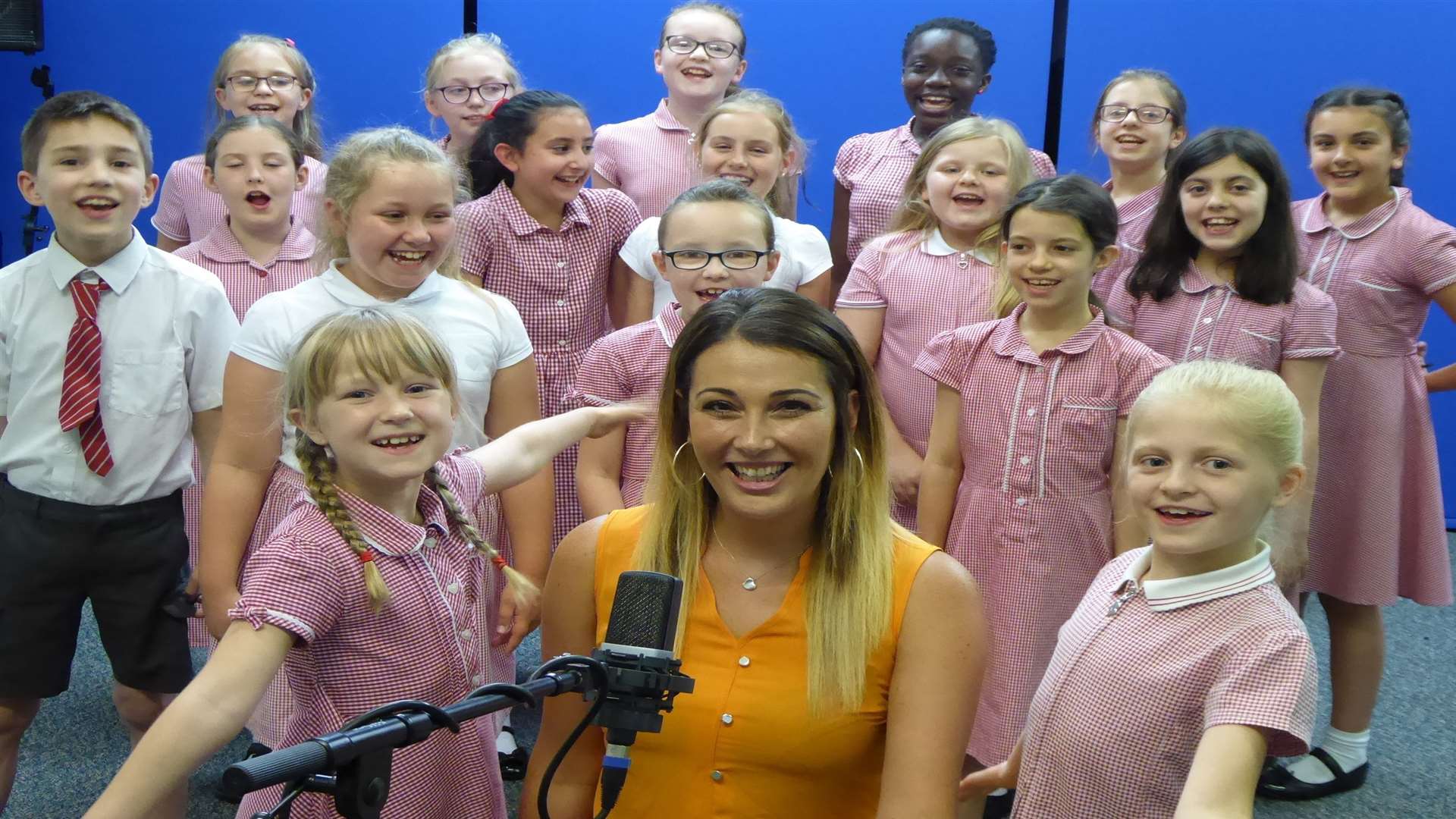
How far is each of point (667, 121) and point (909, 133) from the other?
1.94 ft

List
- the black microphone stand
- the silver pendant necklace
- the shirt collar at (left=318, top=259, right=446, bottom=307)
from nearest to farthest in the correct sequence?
the black microphone stand, the silver pendant necklace, the shirt collar at (left=318, top=259, right=446, bottom=307)

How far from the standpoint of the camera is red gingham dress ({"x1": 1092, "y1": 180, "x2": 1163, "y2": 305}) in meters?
2.93

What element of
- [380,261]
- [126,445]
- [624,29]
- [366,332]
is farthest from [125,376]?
[624,29]

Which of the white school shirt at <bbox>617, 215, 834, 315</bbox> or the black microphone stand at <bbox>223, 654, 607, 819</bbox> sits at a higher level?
the white school shirt at <bbox>617, 215, 834, 315</bbox>

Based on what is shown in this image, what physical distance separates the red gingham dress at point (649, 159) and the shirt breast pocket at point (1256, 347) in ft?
4.37

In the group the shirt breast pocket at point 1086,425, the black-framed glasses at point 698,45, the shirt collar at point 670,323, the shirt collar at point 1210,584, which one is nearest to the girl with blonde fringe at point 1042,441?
the shirt breast pocket at point 1086,425

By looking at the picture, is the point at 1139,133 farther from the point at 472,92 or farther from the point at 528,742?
the point at 528,742

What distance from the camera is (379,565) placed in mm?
1721

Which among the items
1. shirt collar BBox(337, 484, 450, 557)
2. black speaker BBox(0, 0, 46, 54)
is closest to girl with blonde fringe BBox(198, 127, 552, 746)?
shirt collar BBox(337, 484, 450, 557)

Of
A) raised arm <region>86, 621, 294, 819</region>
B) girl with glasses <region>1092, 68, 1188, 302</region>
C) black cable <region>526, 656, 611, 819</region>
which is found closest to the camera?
black cable <region>526, 656, 611, 819</region>

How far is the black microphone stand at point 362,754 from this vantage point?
2.94 ft

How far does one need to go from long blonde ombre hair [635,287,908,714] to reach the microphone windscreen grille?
38cm

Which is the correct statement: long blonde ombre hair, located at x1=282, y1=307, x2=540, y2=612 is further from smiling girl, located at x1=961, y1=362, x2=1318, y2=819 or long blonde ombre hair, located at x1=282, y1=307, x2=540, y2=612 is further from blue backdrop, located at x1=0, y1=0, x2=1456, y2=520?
blue backdrop, located at x1=0, y1=0, x2=1456, y2=520

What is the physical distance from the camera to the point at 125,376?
93.8 inches
